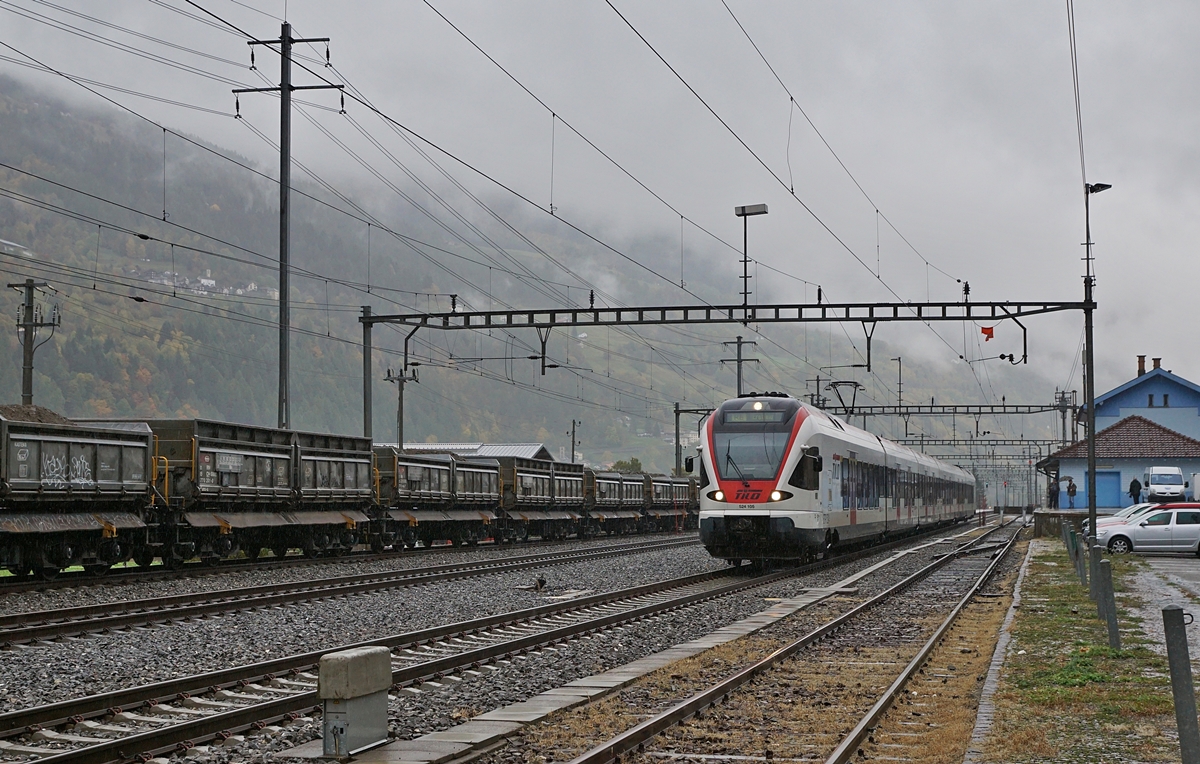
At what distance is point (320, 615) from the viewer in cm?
1698

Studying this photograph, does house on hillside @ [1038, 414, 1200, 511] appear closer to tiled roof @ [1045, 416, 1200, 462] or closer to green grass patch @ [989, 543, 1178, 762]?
tiled roof @ [1045, 416, 1200, 462]

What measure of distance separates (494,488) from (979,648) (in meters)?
29.9

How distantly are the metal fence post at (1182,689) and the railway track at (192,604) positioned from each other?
36.8 ft

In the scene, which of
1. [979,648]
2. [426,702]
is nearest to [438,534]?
[979,648]

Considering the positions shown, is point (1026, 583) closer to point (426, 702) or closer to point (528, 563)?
point (528, 563)

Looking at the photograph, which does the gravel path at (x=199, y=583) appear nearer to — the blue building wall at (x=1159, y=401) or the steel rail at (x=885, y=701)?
the steel rail at (x=885, y=701)

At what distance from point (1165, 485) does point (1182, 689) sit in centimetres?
5638

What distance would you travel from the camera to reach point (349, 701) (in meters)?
8.20

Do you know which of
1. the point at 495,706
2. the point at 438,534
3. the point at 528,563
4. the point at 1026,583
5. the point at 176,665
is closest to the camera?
the point at 495,706

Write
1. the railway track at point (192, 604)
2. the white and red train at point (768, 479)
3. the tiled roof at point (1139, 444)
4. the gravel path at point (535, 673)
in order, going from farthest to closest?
the tiled roof at point (1139, 444) < the white and red train at point (768, 479) < the railway track at point (192, 604) < the gravel path at point (535, 673)

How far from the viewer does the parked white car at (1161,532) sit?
33562 millimetres

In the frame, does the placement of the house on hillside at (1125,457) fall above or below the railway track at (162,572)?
above

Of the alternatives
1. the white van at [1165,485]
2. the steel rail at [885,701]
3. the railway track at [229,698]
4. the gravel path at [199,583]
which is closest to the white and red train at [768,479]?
the steel rail at [885,701]

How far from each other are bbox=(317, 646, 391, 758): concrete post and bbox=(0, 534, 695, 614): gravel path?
10.1 m
